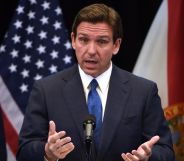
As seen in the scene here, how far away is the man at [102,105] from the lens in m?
2.57

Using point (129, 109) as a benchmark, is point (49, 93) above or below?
above

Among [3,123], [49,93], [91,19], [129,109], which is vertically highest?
[91,19]

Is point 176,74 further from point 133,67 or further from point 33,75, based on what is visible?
point 33,75

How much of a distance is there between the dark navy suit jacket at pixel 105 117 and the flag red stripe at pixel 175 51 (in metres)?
1.35

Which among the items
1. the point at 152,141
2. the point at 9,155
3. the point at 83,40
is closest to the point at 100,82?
the point at 83,40

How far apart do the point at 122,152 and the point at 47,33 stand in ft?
6.11

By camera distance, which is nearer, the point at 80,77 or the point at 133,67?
the point at 80,77

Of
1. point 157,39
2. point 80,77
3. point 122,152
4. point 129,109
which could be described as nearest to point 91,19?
point 80,77

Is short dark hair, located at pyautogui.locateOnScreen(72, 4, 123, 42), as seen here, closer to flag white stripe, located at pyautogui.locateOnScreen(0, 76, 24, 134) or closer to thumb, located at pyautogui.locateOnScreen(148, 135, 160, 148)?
thumb, located at pyautogui.locateOnScreen(148, 135, 160, 148)

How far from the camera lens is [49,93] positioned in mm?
2689

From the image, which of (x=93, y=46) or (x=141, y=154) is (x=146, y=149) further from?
(x=93, y=46)

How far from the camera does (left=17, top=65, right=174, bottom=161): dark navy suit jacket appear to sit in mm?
2561

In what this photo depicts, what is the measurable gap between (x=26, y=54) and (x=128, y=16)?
2.89 feet

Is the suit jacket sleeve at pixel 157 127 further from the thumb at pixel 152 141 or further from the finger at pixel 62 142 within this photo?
the finger at pixel 62 142
